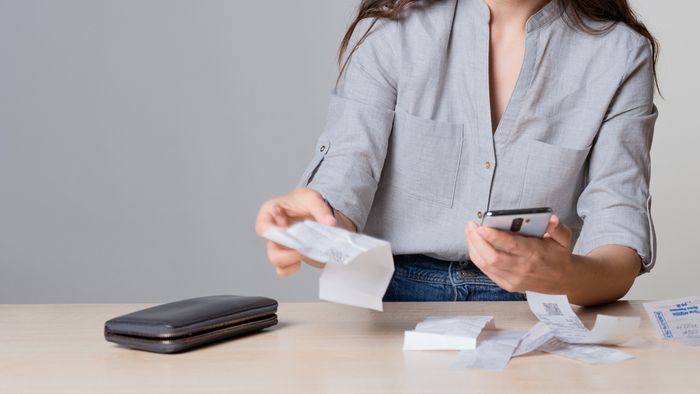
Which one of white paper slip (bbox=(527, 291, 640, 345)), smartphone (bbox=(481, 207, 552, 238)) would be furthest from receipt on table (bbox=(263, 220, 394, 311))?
white paper slip (bbox=(527, 291, 640, 345))

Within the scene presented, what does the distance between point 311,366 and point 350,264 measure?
134 mm

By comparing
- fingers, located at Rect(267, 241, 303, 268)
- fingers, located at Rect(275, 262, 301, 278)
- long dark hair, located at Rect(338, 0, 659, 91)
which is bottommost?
fingers, located at Rect(275, 262, 301, 278)

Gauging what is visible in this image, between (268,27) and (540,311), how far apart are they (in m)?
2.13

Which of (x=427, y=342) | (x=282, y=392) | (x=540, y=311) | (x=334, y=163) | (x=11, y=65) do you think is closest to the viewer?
(x=282, y=392)

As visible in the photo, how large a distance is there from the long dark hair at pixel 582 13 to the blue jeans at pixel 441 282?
0.39m

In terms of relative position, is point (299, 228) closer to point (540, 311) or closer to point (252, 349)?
point (252, 349)

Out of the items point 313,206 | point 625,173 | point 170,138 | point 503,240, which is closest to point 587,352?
point 503,240

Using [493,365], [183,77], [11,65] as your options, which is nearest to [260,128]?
[183,77]

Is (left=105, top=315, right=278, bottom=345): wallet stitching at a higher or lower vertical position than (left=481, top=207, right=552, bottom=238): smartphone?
lower

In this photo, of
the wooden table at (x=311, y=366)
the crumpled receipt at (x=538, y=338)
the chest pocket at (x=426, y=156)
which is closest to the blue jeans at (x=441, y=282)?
the chest pocket at (x=426, y=156)

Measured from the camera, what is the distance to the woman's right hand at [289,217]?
48.4 inches

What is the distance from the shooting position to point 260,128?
3227mm

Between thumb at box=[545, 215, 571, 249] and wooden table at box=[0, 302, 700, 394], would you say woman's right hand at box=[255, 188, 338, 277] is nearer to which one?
wooden table at box=[0, 302, 700, 394]

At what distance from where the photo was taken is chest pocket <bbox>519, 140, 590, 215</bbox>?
166 centimetres
